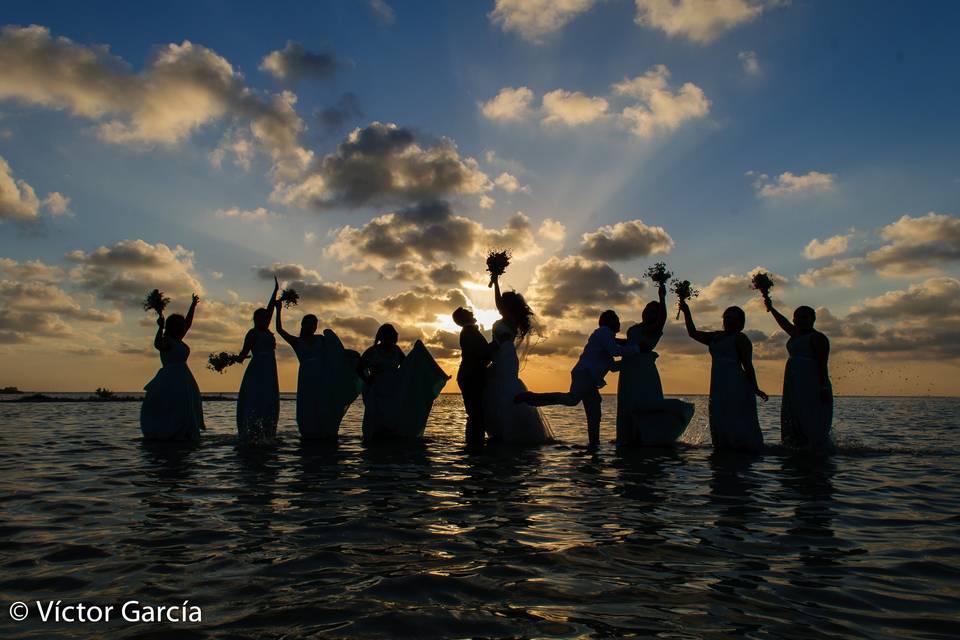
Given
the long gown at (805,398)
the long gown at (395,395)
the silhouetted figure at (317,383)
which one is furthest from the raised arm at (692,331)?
the silhouetted figure at (317,383)

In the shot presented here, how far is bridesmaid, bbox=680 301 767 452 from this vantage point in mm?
11531

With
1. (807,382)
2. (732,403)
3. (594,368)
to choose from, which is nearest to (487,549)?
(594,368)

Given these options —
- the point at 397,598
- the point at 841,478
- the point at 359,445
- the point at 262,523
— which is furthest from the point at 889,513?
the point at 359,445

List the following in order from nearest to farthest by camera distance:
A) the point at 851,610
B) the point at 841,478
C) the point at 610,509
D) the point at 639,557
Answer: the point at 851,610, the point at 639,557, the point at 610,509, the point at 841,478

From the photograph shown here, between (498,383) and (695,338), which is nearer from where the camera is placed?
(695,338)

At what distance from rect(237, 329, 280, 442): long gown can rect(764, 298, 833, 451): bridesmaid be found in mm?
10142

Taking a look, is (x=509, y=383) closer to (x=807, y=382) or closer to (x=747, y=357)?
(x=747, y=357)

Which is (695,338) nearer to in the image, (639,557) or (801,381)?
(801,381)

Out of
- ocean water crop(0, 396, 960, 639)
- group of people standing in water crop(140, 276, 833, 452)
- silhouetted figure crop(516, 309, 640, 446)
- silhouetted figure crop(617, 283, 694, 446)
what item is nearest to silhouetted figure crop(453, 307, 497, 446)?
group of people standing in water crop(140, 276, 833, 452)

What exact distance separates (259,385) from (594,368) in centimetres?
699

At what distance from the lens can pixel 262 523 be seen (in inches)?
220

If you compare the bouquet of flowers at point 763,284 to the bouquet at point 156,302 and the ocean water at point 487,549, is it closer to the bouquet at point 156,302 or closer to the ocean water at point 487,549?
the ocean water at point 487,549

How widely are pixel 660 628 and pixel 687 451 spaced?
29.5 ft

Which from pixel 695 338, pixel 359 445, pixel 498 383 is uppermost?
pixel 695 338
